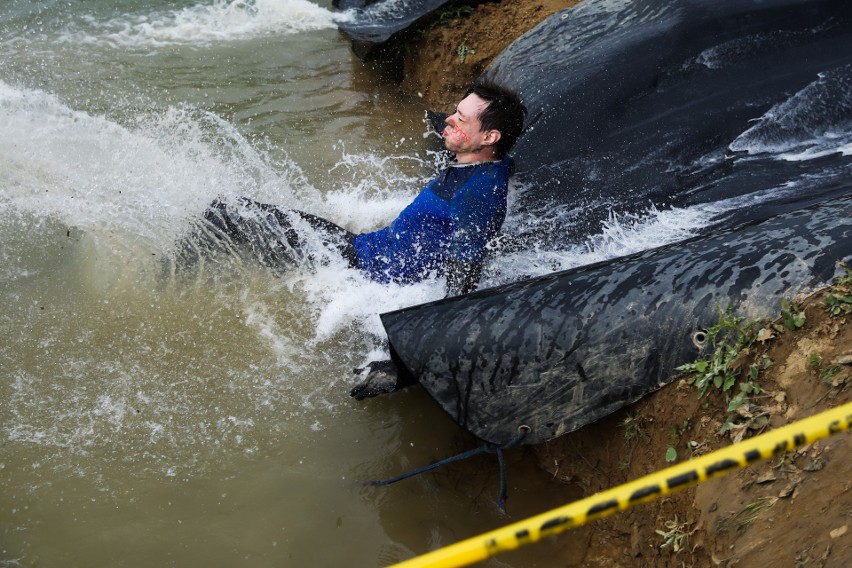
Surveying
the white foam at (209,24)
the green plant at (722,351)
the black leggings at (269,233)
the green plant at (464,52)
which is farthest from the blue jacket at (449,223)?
the white foam at (209,24)

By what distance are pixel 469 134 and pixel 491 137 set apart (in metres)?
0.10

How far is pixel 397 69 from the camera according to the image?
624cm

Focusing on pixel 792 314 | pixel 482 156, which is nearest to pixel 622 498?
pixel 792 314

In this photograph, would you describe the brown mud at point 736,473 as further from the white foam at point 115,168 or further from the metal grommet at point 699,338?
the white foam at point 115,168

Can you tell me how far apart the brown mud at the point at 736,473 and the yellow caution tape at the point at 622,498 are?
0.70 metres

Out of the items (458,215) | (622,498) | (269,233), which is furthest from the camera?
(269,233)

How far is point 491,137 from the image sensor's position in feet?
11.5

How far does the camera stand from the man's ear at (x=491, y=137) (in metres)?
3.48

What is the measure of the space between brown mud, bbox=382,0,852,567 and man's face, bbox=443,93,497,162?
135 cm

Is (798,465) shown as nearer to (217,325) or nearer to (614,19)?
(217,325)

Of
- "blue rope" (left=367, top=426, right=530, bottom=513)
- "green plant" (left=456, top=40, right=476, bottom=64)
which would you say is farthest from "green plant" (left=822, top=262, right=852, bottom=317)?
"green plant" (left=456, top=40, right=476, bottom=64)

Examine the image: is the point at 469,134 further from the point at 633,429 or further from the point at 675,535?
the point at 675,535

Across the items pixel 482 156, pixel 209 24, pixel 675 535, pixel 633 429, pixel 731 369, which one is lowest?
pixel 675 535

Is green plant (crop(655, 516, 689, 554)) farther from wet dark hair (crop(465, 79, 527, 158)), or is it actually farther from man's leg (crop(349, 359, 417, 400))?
wet dark hair (crop(465, 79, 527, 158))
